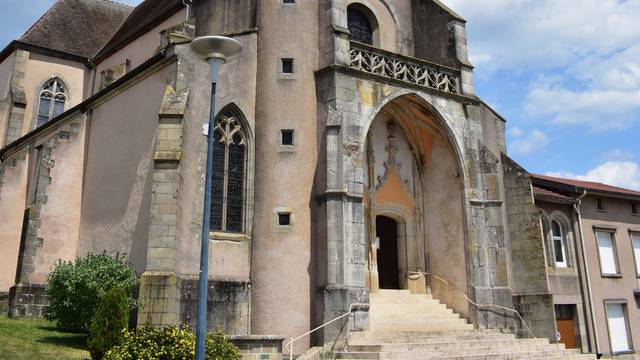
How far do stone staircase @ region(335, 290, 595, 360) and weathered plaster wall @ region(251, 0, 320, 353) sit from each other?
6.31 ft

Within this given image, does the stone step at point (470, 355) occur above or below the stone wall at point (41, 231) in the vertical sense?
below

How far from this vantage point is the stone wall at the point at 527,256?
17.8 m

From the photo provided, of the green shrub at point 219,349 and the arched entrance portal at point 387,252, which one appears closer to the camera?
the green shrub at point 219,349

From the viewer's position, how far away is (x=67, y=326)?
1430cm

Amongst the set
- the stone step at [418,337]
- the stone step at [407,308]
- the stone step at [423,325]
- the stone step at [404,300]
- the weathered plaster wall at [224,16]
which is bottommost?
the stone step at [418,337]

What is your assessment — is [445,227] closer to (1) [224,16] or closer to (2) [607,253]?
(2) [607,253]

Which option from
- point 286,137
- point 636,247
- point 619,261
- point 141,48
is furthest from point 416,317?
point 141,48

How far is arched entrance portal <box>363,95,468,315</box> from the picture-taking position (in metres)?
18.0

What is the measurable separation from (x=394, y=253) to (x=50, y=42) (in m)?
19.0

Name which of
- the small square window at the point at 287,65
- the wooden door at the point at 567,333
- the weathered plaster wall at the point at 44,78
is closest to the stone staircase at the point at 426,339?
the wooden door at the point at 567,333

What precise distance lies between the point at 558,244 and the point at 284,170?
38.9 ft

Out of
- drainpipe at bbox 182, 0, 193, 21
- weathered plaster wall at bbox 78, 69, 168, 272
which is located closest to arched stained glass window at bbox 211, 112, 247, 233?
weathered plaster wall at bbox 78, 69, 168, 272

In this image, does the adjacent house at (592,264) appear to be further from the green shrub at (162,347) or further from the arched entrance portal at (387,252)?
A: the green shrub at (162,347)

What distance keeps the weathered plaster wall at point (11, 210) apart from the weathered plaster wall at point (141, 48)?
5744mm
